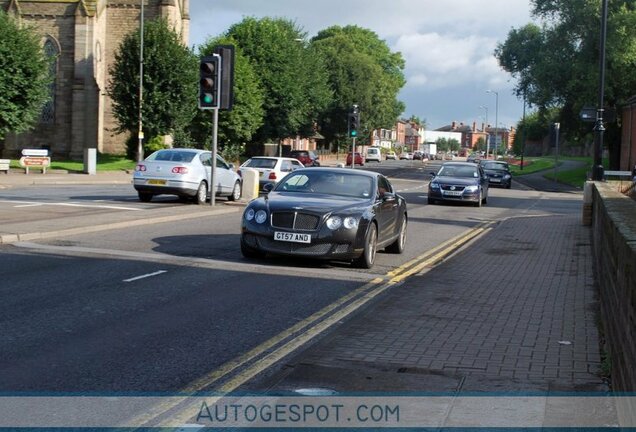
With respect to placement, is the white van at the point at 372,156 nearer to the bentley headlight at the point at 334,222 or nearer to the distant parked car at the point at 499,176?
the distant parked car at the point at 499,176

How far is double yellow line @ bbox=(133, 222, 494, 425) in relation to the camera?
5.90 metres

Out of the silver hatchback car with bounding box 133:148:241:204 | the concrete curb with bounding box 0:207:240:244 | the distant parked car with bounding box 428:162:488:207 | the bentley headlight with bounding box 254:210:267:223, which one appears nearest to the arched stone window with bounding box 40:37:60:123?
the distant parked car with bounding box 428:162:488:207

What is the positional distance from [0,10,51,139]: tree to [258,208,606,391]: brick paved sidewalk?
112ft

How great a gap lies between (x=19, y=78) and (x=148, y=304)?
1443 inches

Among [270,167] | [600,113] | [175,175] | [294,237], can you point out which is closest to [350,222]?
[294,237]

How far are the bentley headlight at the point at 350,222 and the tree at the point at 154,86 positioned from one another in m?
38.8

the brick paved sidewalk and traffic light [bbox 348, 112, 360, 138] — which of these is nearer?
the brick paved sidewalk

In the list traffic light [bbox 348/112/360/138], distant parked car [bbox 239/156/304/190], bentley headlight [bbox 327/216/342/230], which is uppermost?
traffic light [bbox 348/112/360/138]

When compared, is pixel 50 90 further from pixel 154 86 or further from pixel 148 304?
pixel 148 304

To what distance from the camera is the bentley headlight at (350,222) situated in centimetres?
1193

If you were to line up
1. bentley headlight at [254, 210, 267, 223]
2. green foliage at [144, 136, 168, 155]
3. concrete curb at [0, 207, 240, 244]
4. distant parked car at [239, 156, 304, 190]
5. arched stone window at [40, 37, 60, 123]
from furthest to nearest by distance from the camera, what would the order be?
arched stone window at [40, 37, 60, 123] → green foliage at [144, 136, 168, 155] → distant parked car at [239, 156, 304, 190] → concrete curb at [0, 207, 240, 244] → bentley headlight at [254, 210, 267, 223]

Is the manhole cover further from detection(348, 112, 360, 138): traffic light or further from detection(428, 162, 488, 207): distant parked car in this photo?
detection(348, 112, 360, 138): traffic light

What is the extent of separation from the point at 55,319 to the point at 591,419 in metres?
4.88

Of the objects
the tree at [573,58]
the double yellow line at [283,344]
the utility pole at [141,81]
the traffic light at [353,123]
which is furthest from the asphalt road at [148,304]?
the tree at [573,58]
